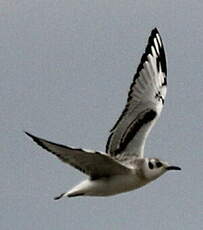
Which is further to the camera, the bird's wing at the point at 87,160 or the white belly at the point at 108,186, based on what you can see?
the white belly at the point at 108,186

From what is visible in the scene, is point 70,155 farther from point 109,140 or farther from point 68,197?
point 109,140

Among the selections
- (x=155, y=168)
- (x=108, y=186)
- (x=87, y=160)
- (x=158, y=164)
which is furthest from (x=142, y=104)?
(x=87, y=160)

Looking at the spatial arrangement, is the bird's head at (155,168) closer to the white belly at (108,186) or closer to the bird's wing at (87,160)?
the white belly at (108,186)

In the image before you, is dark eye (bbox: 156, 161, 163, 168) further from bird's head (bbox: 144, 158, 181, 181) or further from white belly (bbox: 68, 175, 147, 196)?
white belly (bbox: 68, 175, 147, 196)

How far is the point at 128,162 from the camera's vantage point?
1528 centimetres

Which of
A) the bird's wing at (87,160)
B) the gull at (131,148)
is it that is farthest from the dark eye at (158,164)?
the bird's wing at (87,160)

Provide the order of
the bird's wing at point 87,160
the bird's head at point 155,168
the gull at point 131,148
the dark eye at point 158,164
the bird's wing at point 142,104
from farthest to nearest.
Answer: the bird's wing at point 142,104 → the dark eye at point 158,164 → the bird's head at point 155,168 → the gull at point 131,148 → the bird's wing at point 87,160

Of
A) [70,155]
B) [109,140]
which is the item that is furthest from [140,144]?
[70,155]

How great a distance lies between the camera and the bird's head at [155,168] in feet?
48.9

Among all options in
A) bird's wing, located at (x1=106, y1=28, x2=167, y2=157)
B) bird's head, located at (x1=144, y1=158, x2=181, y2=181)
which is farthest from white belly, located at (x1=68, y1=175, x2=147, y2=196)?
bird's wing, located at (x1=106, y1=28, x2=167, y2=157)

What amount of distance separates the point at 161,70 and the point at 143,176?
380 centimetres

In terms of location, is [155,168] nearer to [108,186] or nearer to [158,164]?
[158,164]

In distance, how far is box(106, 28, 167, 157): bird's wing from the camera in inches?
639

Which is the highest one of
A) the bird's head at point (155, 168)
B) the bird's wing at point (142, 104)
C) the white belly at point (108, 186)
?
the bird's wing at point (142, 104)
